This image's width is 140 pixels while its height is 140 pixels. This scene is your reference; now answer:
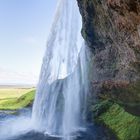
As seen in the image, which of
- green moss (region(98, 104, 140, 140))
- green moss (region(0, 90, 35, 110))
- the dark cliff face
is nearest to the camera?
the dark cliff face

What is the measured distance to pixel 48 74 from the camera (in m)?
46.8

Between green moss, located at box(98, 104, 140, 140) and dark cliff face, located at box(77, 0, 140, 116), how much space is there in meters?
5.77

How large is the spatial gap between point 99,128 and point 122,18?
20.0 meters

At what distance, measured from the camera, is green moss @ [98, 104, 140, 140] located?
2870 centimetres

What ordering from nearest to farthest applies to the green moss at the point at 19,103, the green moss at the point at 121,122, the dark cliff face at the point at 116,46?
the dark cliff face at the point at 116,46, the green moss at the point at 121,122, the green moss at the point at 19,103

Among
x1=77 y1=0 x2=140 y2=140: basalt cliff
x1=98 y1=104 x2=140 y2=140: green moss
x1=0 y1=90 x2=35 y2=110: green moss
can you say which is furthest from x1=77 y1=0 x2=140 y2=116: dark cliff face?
x1=0 y1=90 x2=35 y2=110: green moss

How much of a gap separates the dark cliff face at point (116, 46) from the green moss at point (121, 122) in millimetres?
5773

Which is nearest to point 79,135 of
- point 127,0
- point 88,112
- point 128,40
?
point 88,112

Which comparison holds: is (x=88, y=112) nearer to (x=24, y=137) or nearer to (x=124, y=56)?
(x=24, y=137)

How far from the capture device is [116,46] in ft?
69.9

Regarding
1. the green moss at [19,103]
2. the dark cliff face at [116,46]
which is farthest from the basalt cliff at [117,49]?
the green moss at [19,103]

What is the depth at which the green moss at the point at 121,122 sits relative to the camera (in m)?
28.7

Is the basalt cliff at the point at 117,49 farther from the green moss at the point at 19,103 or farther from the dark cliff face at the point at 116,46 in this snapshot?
the green moss at the point at 19,103

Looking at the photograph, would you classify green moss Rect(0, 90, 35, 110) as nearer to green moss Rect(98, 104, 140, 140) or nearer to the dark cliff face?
green moss Rect(98, 104, 140, 140)
